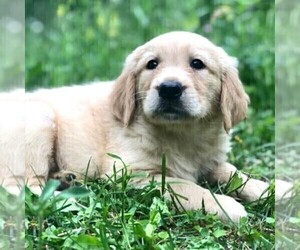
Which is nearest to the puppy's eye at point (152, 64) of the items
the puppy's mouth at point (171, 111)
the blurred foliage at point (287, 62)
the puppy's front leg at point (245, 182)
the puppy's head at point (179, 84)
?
the puppy's head at point (179, 84)

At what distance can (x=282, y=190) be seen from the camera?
2393 millimetres

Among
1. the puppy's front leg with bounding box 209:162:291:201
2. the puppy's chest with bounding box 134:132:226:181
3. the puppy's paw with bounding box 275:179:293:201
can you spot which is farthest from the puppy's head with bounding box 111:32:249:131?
the puppy's paw with bounding box 275:179:293:201

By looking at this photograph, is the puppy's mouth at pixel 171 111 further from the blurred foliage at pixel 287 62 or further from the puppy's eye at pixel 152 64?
the blurred foliage at pixel 287 62

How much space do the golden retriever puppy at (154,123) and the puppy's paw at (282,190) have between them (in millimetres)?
737

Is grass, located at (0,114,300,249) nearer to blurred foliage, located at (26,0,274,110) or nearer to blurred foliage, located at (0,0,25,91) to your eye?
blurred foliage, located at (0,0,25,91)

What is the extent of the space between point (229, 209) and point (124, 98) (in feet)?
2.64

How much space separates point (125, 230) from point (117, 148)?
1004 millimetres

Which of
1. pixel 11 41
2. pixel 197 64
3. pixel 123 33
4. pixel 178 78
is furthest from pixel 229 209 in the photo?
pixel 123 33

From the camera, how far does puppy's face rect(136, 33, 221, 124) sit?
3145mm

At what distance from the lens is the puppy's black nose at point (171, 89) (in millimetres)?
3111

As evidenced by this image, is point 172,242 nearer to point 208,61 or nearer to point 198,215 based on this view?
point 198,215

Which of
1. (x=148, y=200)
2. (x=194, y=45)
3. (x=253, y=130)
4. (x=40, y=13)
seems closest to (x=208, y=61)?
(x=194, y=45)

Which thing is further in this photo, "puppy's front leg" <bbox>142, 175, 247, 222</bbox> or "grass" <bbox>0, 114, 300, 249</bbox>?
"puppy's front leg" <bbox>142, 175, 247, 222</bbox>

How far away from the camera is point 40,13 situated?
5.27m
